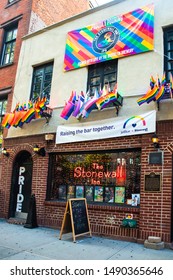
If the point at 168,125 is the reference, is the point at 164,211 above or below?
below

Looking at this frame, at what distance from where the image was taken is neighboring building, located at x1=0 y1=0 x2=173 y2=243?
7.05 meters

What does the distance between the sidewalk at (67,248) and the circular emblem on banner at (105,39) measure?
20.0ft

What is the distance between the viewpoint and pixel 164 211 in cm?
664

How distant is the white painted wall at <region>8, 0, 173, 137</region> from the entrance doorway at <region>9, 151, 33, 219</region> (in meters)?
1.08

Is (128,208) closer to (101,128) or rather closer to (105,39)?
(101,128)

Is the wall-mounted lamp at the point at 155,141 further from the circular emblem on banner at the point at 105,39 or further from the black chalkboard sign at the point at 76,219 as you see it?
the circular emblem on banner at the point at 105,39

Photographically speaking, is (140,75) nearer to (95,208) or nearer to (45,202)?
(95,208)

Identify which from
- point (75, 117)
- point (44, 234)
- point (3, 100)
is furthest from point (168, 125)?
point (3, 100)

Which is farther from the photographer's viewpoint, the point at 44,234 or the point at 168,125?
the point at 44,234

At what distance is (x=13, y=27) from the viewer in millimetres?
12914

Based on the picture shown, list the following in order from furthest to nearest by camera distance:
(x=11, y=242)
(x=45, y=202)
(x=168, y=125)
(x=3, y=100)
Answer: (x=3, y=100) < (x=45, y=202) < (x=168, y=125) < (x=11, y=242)

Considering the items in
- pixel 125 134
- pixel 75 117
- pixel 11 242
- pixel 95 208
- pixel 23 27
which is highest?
pixel 23 27

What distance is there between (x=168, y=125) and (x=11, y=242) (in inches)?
199

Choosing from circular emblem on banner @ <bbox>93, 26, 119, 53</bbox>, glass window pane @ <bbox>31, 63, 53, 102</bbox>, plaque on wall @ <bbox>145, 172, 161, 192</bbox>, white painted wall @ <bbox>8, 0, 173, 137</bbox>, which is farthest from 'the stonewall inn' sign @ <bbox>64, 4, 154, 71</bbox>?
plaque on wall @ <bbox>145, 172, 161, 192</bbox>
